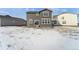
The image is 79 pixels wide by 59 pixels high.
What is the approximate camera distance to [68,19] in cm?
154

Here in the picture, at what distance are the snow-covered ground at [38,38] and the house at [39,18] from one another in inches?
1.9

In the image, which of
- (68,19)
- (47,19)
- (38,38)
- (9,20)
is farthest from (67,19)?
(9,20)

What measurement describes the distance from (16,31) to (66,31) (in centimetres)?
49

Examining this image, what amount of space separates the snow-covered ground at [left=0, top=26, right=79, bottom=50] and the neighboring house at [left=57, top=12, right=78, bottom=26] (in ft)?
0.16

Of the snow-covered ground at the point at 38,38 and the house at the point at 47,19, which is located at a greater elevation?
the house at the point at 47,19

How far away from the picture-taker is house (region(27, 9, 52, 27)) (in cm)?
154

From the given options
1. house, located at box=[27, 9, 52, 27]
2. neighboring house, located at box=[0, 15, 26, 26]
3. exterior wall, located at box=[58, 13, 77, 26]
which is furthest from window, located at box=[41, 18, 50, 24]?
neighboring house, located at box=[0, 15, 26, 26]

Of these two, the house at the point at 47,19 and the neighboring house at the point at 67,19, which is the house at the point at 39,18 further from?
the neighboring house at the point at 67,19

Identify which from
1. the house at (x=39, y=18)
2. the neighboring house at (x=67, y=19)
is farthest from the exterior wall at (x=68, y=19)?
the house at (x=39, y=18)

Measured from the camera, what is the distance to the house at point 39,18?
1537 mm

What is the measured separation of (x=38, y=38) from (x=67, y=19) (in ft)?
1.10

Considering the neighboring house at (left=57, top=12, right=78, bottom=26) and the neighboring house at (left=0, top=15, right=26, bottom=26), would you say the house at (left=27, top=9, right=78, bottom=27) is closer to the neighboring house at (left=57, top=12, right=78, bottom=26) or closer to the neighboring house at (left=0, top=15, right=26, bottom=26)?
the neighboring house at (left=57, top=12, right=78, bottom=26)

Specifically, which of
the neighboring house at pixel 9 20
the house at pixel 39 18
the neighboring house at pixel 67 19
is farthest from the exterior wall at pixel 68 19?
the neighboring house at pixel 9 20
